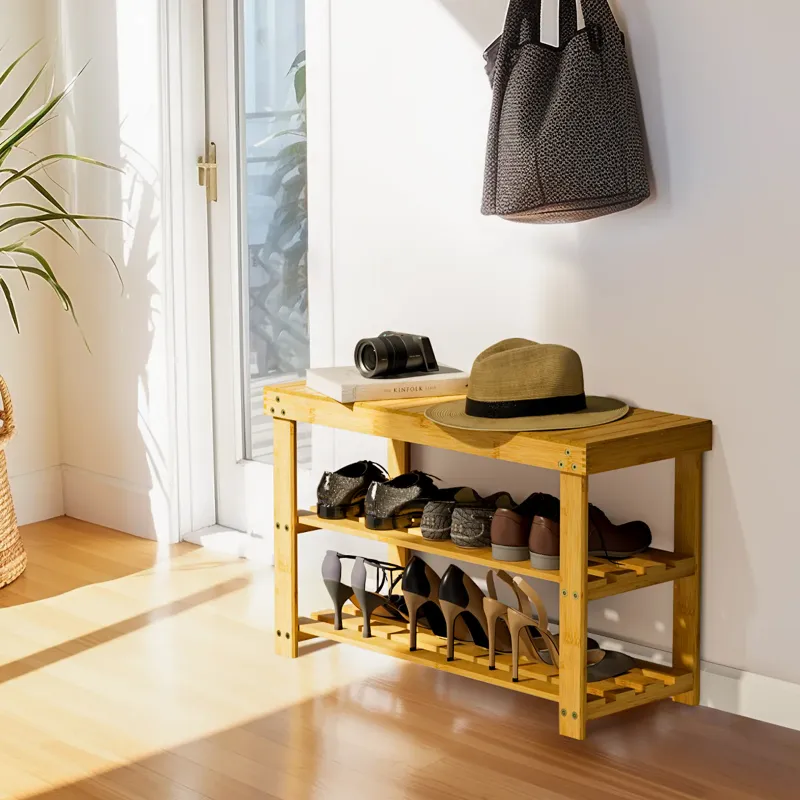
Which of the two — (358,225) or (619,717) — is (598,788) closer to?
(619,717)

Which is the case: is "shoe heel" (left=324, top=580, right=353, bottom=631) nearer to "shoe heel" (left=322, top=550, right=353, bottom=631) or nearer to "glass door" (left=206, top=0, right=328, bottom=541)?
"shoe heel" (left=322, top=550, right=353, bottom=631)

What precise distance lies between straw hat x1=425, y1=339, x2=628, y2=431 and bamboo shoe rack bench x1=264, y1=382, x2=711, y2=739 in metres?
0.04

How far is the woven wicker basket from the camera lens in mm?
3174

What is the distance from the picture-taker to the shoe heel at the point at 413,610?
2.49 metres

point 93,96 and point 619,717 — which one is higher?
point 93,96

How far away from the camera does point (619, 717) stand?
2.37m

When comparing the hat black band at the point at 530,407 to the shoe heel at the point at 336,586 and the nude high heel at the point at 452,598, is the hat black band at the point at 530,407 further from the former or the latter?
the shoe heel at the point at 336,586

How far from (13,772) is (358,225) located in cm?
145

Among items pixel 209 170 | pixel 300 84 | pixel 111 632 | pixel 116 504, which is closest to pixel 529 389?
pixel 111 632

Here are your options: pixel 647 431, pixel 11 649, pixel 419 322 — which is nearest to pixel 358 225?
pixel 419 322

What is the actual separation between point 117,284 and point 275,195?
→ 599 mm

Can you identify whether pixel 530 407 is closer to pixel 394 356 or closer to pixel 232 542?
pixel 394 356

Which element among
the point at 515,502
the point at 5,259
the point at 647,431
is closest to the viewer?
the point at 647,431

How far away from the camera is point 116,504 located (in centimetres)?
369
